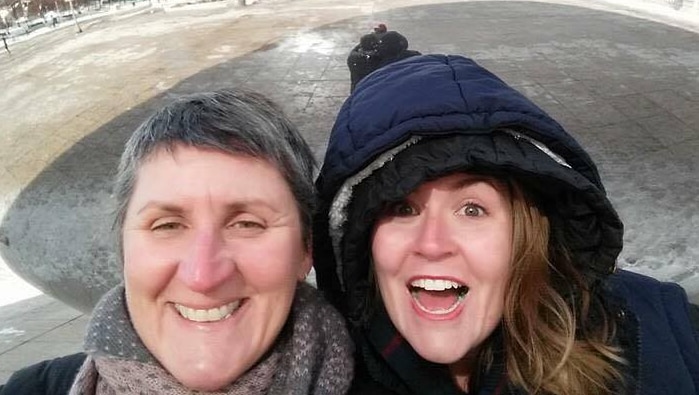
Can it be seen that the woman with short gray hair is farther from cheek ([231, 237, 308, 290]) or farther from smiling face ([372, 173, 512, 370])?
smiling face ([372, 173, 512, 370])

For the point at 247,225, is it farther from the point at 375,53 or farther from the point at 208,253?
the point at 375,53

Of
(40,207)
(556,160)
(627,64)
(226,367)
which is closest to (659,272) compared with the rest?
(627,64)

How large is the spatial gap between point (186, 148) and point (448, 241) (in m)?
0.63

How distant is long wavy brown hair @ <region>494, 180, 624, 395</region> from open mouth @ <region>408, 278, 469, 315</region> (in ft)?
0.47

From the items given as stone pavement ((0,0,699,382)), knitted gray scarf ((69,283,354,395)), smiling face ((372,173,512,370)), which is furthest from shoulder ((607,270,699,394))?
stone pavement ((0,0,699,382))

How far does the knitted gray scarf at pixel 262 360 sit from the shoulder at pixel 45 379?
16 cm

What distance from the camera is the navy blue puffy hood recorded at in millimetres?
1831

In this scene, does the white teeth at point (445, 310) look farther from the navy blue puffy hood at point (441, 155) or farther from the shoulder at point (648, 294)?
the shoulder at point (648, 294)

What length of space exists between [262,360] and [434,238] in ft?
1.60

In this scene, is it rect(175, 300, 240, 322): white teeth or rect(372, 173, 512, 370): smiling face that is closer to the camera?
rect(175, 300, 240, 322): white teeth

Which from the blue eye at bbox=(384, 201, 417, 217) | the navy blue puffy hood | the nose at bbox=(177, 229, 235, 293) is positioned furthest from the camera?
the blue eye at bbox=(384, 201, 417, 217)

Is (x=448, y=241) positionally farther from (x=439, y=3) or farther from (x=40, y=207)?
(x=439, y=3)

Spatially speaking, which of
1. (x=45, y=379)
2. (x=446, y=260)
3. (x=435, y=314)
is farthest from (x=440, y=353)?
(x=45, y=379)

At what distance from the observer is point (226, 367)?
68.9 inches
